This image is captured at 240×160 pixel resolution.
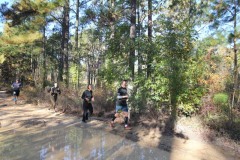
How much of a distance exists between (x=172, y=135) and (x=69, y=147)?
11.8 feet

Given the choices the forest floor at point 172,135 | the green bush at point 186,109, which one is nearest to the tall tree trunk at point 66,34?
the forest floor at point 172,135

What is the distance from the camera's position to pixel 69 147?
7211 mm

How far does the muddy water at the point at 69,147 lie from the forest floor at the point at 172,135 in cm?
53

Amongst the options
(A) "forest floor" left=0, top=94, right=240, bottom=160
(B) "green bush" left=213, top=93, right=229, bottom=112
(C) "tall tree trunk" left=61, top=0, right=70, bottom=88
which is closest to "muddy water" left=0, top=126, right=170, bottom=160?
(A) "forest floor" left=0, top=94, right=240, bottom=160

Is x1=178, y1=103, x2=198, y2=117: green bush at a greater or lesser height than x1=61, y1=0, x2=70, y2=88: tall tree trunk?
lesser

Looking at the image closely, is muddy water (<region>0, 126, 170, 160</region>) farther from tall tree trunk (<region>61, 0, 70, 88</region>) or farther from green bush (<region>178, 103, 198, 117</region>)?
tall tree trunk (<region>61, 0, 70, 88</region>)

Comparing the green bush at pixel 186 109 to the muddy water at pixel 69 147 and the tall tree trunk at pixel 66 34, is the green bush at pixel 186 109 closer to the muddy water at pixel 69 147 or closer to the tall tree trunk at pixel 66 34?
the muddy water at pixel 69 147

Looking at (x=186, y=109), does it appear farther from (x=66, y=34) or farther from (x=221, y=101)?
(x=66, y=34)

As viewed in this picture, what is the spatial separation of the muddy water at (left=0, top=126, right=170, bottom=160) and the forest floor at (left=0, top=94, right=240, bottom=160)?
20.7 inches

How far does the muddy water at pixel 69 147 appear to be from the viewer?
6.45 meters

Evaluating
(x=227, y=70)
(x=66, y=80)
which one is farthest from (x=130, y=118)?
(x=66, y=80)

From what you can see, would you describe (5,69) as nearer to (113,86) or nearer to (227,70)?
(113,86)

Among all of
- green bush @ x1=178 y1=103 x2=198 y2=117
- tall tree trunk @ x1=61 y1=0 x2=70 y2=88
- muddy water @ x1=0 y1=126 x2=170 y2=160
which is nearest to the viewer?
muddy water @ x1=0 y1=126 x2=170 y2=160

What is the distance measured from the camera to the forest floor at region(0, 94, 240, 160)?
7.33 meters
